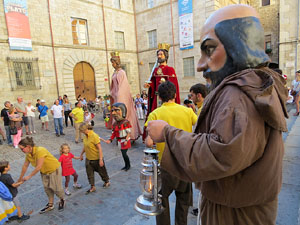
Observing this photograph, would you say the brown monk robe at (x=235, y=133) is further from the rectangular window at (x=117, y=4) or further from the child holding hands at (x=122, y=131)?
the rectangular window at (x=117, y=4)

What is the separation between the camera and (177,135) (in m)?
0.96

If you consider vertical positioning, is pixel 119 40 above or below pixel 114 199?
above

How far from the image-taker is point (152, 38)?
19688 mm

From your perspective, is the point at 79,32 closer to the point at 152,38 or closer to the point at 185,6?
the point at 152,38

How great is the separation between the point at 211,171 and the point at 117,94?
585cm

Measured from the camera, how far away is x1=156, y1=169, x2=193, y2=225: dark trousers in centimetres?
232

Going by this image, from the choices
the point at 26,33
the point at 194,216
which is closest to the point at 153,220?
the point at 194,216

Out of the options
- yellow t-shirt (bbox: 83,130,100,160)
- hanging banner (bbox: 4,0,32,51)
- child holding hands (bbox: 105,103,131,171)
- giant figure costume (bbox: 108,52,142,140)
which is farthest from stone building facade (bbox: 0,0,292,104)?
yellow t-shirt (bbox: 83,130,100,160)

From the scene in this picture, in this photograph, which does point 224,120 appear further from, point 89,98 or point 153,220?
point 89,98

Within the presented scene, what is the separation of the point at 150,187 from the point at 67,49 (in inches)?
635

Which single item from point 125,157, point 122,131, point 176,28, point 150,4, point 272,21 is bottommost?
point 125,157

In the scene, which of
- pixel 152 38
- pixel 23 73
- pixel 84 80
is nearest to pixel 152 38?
pixel 152 38

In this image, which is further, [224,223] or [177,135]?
[224,223]

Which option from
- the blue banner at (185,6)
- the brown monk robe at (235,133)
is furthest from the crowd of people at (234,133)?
the blue banner at (185,6)
